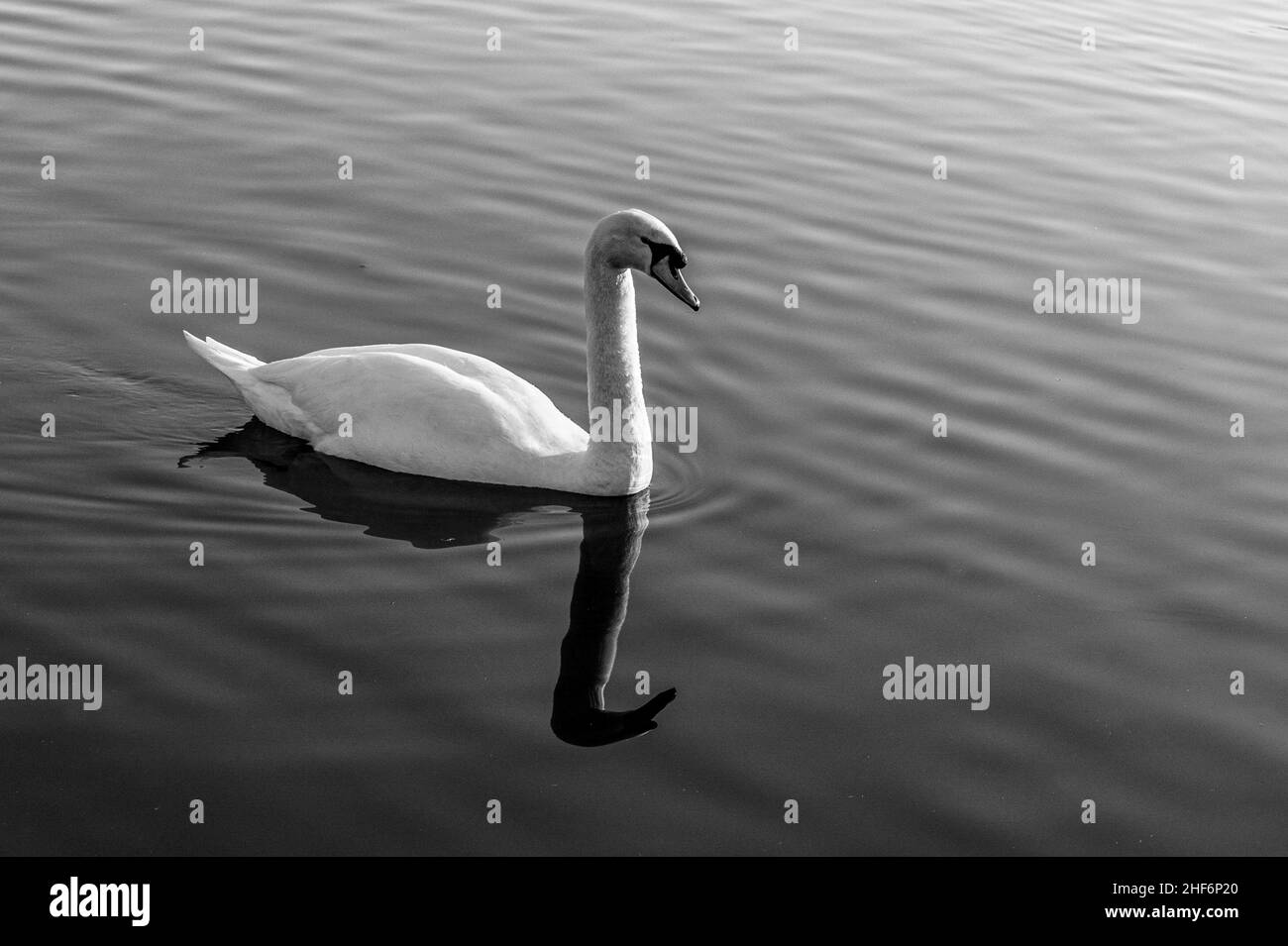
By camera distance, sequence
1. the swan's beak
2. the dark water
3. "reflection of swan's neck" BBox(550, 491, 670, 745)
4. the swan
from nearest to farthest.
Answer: the dark water < "reflection of swan's neck" BBox(550, 491, 670, 745) < the swan's beak < the swan

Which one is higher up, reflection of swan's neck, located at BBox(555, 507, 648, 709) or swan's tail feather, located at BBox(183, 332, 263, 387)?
swan's tail feather, located at BBox(183, 332, 263, 387)

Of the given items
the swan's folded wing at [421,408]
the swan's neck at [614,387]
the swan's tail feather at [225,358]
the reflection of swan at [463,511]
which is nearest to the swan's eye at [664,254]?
the swan's neck at [614,387]

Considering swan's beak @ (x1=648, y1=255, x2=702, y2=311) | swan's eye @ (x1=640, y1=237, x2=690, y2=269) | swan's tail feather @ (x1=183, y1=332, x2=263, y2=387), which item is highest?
swan's eye @ (x1=640, y1=237, x2=690, y2=269)

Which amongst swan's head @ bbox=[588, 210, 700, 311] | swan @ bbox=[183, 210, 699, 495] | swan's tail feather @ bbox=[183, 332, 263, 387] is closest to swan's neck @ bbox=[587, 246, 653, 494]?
swan @ bbox=[183, 210, 699, 495]

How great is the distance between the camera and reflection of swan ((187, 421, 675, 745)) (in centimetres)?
915

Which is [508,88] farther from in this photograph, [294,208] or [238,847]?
[238,847]

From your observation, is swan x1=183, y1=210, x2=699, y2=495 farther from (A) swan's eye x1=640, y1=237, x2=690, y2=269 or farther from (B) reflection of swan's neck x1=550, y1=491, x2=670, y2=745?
(B) reflection of swan's neck x1=550, y1=491, x2=670, y2=745

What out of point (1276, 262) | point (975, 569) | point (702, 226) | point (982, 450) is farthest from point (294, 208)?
point (1276, 262)

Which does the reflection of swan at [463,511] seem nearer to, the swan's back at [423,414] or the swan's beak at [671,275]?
the swan's back at [423,414]

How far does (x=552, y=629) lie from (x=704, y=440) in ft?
9.10

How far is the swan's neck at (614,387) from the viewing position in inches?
414

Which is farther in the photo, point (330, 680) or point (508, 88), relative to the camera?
point (508, 88)

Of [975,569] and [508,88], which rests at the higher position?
[508,88]

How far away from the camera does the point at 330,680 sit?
832cm
